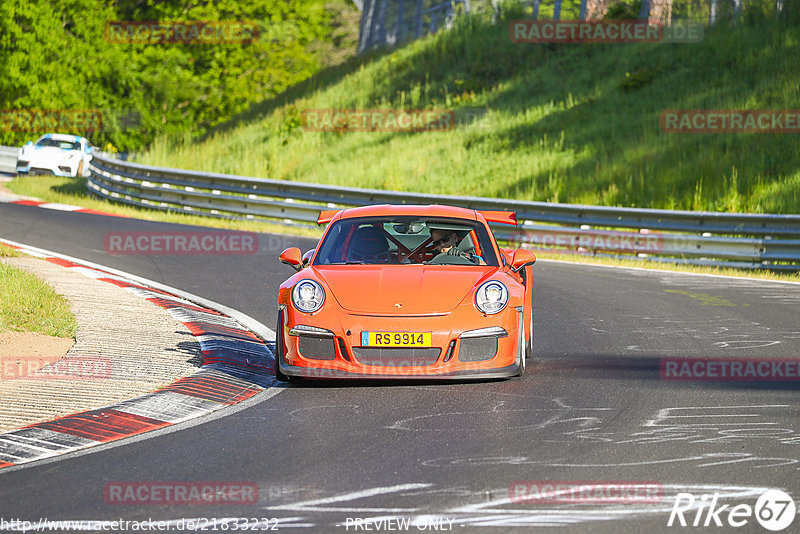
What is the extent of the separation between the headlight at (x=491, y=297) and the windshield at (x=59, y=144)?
1070 inches

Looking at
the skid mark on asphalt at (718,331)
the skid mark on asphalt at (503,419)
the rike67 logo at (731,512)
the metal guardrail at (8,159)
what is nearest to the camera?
the rike67 logo at (731,512)

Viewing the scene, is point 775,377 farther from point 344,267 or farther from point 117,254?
point 117,254

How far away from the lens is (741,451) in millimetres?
6102

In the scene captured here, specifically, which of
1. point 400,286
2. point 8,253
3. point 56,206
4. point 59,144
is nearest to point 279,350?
point 400,286

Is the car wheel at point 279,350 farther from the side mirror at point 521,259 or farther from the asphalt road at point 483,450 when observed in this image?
the side mirror at point 521,259

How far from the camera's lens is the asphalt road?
16.3 feet

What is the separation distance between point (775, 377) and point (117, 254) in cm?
1028

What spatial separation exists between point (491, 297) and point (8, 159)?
32.3 metres

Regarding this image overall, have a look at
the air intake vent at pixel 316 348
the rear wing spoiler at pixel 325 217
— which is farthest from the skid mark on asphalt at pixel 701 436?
the rear wing spoiler at pixel 325 217

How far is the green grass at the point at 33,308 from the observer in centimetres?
957

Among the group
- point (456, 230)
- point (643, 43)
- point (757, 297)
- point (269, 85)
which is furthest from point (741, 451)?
point (269, 85)

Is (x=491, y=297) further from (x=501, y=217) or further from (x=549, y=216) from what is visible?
(x=549, y=216)

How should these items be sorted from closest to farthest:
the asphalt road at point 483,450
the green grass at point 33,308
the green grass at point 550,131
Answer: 1. the asphalt road at point 483,450
2. the green grass at point 33,308
3. the green grass at point 550,131

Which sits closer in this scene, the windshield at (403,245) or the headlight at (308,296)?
the headlight at (308,296)
